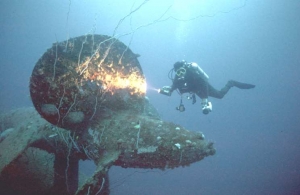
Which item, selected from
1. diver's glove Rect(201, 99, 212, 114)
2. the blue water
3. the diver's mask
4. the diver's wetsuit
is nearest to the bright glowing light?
the diver's mask

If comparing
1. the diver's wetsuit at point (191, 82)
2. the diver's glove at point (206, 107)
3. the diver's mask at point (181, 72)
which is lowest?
the diver's glove at point (206, 107)

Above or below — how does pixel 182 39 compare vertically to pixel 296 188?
above

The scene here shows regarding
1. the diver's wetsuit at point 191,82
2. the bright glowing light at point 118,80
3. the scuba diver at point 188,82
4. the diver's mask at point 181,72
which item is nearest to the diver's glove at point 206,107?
the scuba diver at point 188,82

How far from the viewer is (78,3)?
211 ft

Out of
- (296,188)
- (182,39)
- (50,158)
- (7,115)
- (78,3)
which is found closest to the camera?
(50,158)

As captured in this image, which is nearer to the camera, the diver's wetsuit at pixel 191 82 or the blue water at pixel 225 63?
the diver's wetsuit at pixel 191 82

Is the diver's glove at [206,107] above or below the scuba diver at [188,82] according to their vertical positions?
below

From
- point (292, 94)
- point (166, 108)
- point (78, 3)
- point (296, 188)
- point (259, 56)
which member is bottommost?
point (296, 188)

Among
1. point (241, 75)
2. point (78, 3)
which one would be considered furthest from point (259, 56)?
point (78, 3)

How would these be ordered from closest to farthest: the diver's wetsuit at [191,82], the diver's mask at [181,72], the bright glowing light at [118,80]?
the bright glowing light at [118,80] → the diver's mask at [181,72] → the diver's wetsuit at [191,82]

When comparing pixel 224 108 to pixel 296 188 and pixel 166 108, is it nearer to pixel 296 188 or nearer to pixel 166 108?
pixel 166 108

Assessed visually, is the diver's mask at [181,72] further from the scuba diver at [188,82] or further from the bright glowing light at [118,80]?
the bright glowing light at [118,80]

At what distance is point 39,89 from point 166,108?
214 ft

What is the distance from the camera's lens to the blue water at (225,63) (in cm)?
4653
